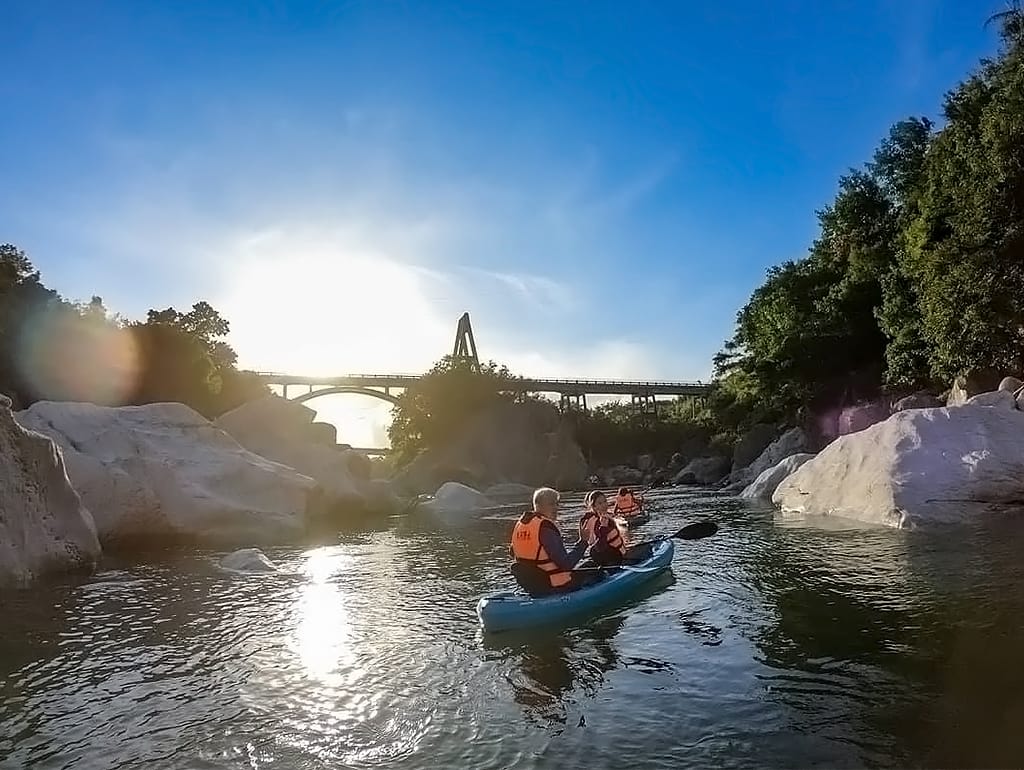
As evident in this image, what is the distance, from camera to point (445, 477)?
5862 centimetres

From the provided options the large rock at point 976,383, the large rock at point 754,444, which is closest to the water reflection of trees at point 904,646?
the large rock at point 976,383

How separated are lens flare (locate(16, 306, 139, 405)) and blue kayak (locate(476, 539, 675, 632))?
110 ft

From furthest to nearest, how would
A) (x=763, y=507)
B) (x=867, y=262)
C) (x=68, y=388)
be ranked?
(x=867, y=262), (x=68, y=388), (x=763, y=507)

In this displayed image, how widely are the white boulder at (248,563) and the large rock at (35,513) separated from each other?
294 cm

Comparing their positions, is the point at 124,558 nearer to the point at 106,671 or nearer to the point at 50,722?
the point at 106,671

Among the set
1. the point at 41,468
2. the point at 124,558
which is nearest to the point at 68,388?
the point at 124,558

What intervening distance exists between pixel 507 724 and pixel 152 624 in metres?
7.04

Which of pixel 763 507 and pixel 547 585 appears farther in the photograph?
pixel 763 507

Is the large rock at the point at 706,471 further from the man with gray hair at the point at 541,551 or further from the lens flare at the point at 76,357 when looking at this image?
the man with gray hair at the point at 541,551

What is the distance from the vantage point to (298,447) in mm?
32188

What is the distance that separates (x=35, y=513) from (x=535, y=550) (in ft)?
35.1

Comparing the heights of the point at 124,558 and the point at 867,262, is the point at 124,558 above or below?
below

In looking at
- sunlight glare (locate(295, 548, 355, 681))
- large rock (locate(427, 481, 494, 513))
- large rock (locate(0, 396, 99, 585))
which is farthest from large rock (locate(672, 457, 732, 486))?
large rock (locate(0, 396, 99, 585))

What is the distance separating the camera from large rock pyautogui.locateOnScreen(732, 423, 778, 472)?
47.5 metres
